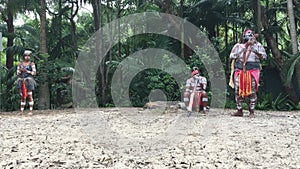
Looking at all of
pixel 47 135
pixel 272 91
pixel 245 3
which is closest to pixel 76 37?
pixel 245 3

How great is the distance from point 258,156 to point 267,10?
911 centimetres

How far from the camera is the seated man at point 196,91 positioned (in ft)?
19.4

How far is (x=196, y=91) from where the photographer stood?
19.6ft

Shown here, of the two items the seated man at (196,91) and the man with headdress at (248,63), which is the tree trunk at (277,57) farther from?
the man with headdress at (248,63)

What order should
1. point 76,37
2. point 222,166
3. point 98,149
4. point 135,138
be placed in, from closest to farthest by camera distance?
point 222,166 → point 98,149 → point 135,138 → point 76,37

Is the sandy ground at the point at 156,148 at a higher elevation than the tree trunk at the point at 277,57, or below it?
below

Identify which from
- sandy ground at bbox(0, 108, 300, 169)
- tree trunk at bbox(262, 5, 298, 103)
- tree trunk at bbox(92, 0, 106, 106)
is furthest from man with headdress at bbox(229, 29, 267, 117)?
tree trunk at bbox(92, 0, 106, 106)

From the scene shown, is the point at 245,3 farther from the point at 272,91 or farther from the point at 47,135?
the point at 47,135

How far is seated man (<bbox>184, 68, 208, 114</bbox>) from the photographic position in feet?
19.4

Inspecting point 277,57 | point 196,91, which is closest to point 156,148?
point 196,91

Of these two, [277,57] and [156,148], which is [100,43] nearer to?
[277,57]

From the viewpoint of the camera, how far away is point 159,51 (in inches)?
410

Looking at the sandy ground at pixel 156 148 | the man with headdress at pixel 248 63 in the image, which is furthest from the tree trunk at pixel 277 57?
the sandy ground at pixel 156 148

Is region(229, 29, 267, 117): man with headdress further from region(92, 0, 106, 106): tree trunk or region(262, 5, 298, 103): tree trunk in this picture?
region(92, 0, 106, 106): tree trunk
